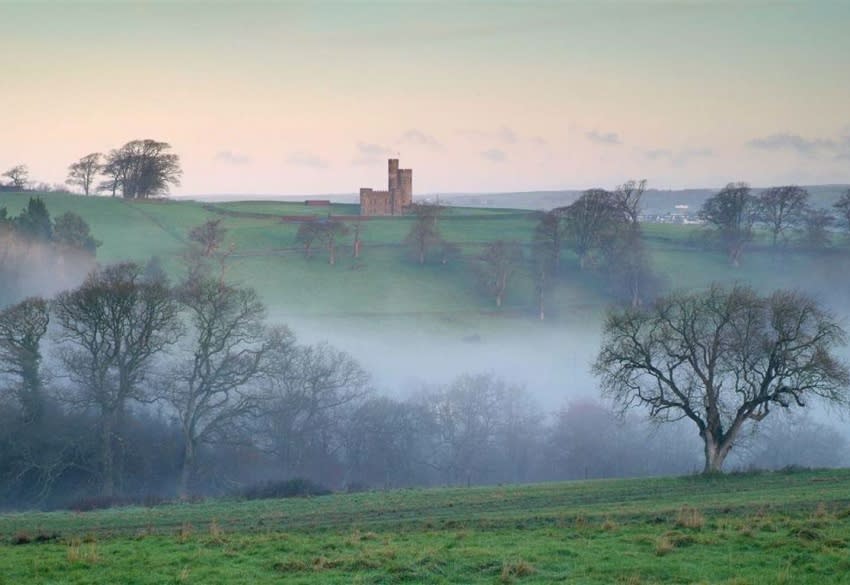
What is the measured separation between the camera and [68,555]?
18.6 meters

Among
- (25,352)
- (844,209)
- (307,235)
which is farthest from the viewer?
(307,235)

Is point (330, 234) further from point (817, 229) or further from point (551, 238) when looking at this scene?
point (817, 229)

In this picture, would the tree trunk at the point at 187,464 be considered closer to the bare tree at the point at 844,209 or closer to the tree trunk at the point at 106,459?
the tree trunk at the point at 106,459

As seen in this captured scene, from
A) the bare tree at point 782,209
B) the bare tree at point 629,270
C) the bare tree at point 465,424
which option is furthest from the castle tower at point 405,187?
the bare tree at point 465,424

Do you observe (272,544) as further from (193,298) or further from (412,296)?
(412,296)

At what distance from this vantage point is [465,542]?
65.6 feet

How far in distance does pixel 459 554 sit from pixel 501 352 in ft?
210

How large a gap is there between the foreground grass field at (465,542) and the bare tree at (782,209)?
255 ft

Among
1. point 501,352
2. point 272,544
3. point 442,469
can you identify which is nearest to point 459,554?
point 272,544

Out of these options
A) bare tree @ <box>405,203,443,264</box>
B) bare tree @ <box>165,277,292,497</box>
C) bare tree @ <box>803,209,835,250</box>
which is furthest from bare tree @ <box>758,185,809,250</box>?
bare tree @ <box>165,277,292,497</box>

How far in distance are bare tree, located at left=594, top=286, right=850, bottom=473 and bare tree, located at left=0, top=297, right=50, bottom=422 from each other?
93.5 feet

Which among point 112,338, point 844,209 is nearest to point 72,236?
point 112,338

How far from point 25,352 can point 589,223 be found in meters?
64.8

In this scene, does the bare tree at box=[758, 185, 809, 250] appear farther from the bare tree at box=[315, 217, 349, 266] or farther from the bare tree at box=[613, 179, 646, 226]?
the bare tree at box=[315, 217, 349, 266]
